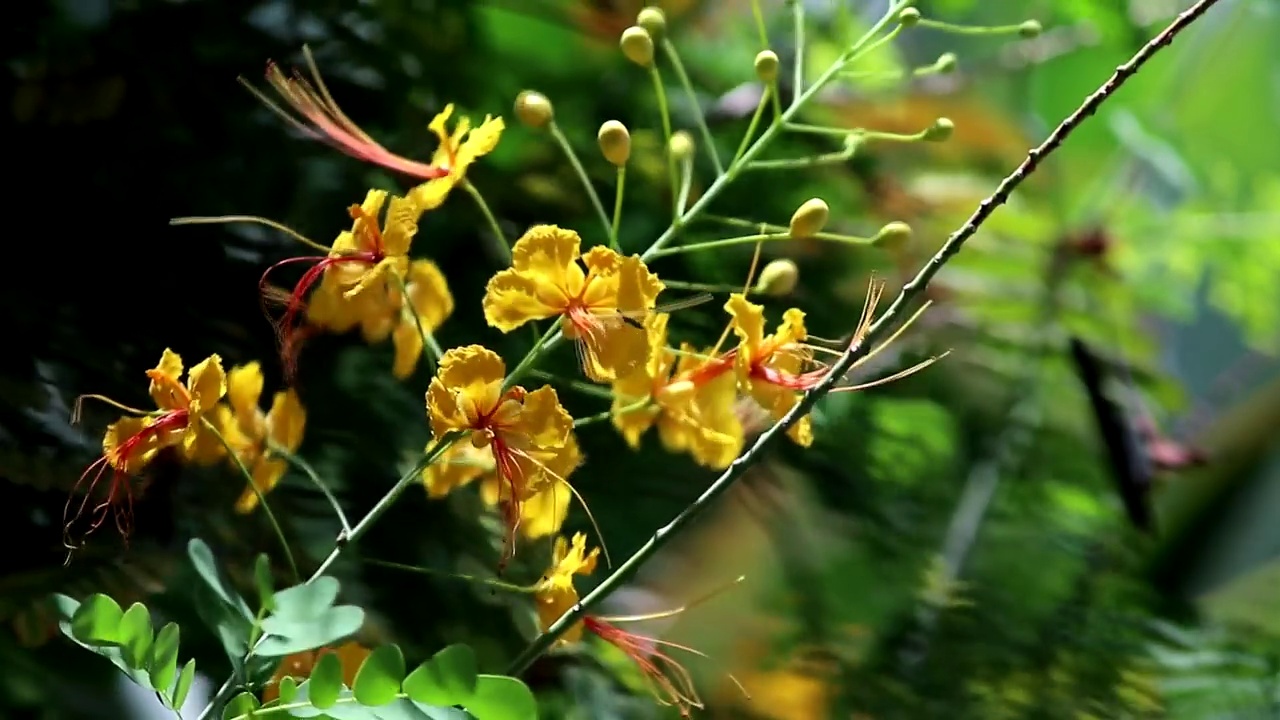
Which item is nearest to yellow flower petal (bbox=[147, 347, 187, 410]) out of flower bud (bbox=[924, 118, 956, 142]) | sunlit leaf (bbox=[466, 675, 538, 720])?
sunlit leaf (bbox=[466, 675, 538, 720])

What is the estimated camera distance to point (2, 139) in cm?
49

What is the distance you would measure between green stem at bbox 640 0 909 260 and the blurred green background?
96 mm

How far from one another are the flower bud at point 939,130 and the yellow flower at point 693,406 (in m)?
0.10

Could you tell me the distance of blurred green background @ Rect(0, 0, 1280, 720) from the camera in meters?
0.46

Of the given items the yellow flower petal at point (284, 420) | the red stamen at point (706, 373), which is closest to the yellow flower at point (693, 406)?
the red stamen at point (706, 373)

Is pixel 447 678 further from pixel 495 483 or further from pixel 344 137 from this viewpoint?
pixel 344 137

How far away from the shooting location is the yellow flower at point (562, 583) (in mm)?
318

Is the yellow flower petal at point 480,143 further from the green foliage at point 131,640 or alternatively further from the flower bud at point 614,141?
the green foliage at point 131,640

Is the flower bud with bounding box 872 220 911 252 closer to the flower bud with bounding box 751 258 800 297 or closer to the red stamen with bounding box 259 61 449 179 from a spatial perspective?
the flower bud with bounding box 751 258 800 297

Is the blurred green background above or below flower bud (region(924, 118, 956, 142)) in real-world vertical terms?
below

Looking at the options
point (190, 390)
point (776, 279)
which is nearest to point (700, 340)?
point (776, 279)

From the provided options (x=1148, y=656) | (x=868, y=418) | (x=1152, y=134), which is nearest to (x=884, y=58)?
(x=1152, y=134)

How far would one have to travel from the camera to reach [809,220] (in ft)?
1.07

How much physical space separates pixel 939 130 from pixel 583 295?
14 centimetres
